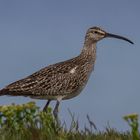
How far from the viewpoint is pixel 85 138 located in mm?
9203

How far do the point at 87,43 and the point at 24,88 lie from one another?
142 inches

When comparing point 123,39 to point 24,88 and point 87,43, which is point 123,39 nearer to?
point 87,43

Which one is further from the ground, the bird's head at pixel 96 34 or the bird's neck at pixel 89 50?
the bird's head at pixel 96 34

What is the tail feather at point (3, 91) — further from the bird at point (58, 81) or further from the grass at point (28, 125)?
the grass at point (28, 125)

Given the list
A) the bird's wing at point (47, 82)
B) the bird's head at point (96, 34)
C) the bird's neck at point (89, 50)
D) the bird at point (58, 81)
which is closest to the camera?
the bird's wing at point (47, 82)

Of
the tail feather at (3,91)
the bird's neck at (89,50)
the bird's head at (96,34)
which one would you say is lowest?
the tail feather at (3,91)

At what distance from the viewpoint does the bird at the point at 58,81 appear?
16.9m

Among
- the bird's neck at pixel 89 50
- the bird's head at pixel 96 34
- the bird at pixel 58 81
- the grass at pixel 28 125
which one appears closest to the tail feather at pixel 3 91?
the bird at pixel 58 81

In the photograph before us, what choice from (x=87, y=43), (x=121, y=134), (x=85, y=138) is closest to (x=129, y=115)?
(x=85, y=138)

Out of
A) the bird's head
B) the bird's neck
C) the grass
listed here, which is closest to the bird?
the bird's neck

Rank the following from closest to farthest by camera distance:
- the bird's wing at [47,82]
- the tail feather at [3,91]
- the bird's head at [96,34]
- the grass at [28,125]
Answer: the grass at [28,125] → the tail feather at [3,91] → the bird's wing at [47,82] → the bird's head at [96,34]

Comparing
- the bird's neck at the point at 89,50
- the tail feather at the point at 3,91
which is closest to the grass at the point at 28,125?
the tail feather at the point at 3,91

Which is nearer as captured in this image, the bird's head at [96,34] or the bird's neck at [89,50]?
→ the bird's neck at [89,50]

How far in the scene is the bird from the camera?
16.9 metres
